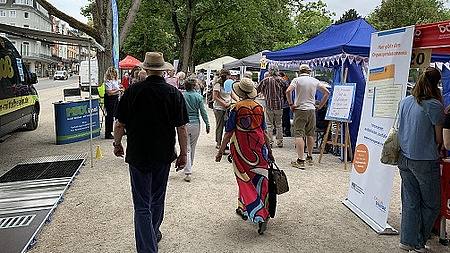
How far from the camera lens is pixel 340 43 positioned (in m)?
8.46

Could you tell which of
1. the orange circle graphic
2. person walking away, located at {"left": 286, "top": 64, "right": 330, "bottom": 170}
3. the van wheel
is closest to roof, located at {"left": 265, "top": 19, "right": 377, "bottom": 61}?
person walking away, located at {"left": 286, "top": 64, "right": 330, "bottom": 170}

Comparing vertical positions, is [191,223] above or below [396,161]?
below

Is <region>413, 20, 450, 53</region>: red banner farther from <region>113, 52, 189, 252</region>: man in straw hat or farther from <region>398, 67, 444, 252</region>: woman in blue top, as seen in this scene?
<region>113, 52, 189, 252</region>: man in straw hat

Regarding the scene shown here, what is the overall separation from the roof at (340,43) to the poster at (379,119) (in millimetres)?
3601

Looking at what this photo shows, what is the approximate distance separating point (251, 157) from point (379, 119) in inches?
60.7

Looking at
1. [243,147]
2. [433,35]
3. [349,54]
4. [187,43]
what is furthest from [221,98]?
[187,43]

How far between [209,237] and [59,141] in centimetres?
635

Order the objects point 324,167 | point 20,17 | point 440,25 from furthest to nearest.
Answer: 1. point 20,17
2. point 324,167
3. point 440,25

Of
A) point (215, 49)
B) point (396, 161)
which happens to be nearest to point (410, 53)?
point (396, 161)

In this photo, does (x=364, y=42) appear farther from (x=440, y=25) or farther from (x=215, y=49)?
(x=215, y=49)

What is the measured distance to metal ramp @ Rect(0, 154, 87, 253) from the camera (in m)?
4.16

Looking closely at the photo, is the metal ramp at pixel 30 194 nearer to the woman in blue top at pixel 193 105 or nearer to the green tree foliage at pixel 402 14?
the woman in blue top at pixel 193 105

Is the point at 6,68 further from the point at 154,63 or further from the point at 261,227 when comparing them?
the point at 261,227

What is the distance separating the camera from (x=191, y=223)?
4625 mm
